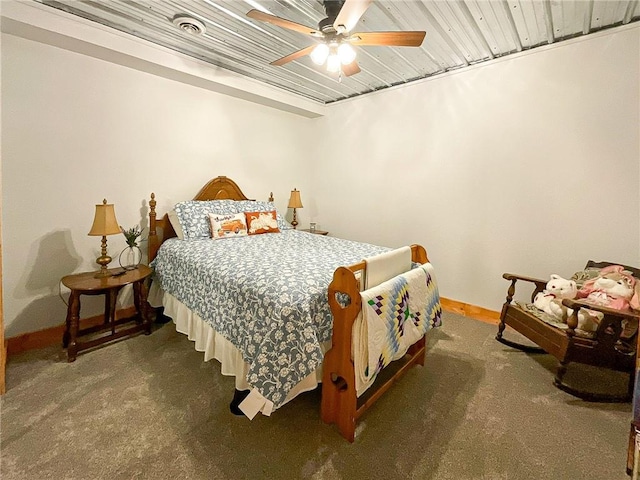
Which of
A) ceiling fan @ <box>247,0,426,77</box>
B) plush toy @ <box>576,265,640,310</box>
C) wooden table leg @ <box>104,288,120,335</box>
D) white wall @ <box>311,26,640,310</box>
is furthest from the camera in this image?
wooden table leg @ <box>104,288,120,335</box>

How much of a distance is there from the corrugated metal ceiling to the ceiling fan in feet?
0.96

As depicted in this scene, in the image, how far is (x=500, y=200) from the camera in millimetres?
2832

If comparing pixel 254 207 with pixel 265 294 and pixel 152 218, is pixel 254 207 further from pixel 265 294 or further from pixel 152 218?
pixel 265 294

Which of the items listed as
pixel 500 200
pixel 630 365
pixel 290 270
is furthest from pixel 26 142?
pixel 630 365

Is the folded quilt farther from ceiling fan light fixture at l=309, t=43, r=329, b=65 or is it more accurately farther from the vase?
the vase

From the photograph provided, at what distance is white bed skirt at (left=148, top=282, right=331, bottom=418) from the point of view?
4.69 ft

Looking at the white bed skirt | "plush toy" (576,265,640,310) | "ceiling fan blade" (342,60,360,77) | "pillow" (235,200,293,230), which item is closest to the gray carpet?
the white bed skirt

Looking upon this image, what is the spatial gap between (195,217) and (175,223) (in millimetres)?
196

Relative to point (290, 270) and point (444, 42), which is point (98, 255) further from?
point (444, 42)

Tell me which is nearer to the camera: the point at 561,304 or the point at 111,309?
the point at 561,304

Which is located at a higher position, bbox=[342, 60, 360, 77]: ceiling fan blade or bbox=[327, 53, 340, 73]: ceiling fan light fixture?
bbox=[342, 60, 360, 77]: ceiling fan blade

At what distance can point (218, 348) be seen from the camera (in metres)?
1.91

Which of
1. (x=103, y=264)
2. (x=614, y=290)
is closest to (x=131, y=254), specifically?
(x=103, y=264)

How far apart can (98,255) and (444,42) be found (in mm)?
3584
